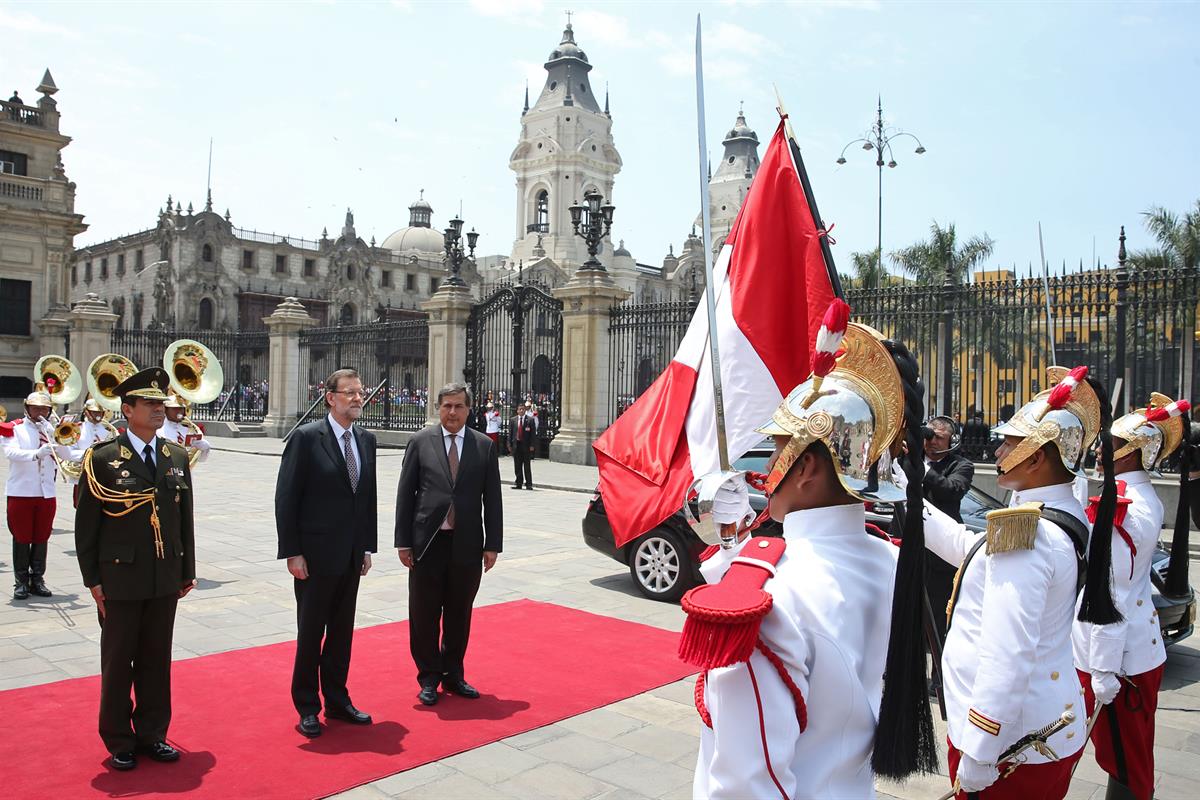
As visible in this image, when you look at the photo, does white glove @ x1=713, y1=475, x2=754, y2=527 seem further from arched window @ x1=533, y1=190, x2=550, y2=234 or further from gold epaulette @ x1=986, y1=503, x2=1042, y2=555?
arched window @ x1=533, y1=190, x2=550, y2=234

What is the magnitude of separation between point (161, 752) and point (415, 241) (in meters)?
85.6

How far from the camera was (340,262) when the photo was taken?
225 ft

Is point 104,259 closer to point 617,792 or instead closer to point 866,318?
point 866,318

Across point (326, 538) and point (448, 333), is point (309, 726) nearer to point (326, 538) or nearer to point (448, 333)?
point (326, 538)

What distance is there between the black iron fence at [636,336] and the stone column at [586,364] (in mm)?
244

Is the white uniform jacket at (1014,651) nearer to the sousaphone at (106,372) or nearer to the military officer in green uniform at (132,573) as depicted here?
the military officer in green uniform at (132,573)

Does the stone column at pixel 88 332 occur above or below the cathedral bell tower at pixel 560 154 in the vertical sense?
below

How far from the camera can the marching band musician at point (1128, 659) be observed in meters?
3.55

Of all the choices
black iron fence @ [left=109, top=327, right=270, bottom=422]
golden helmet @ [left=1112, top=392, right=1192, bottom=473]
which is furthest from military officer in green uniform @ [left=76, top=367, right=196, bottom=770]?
black iron fence @ [left=109, top=327, right=270, bottom=422]

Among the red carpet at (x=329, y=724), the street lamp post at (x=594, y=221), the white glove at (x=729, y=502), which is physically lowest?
the red carpet at (x=329, y=724)

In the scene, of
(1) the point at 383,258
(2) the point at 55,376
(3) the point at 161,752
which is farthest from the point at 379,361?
(1) the point at 383,258

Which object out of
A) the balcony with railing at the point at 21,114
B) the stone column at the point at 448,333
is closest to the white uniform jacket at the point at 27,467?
the stone column at the point at 448,333

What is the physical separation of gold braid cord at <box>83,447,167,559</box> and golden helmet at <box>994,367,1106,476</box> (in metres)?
3.94

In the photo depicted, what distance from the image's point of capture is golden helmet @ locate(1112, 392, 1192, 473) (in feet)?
14.1
